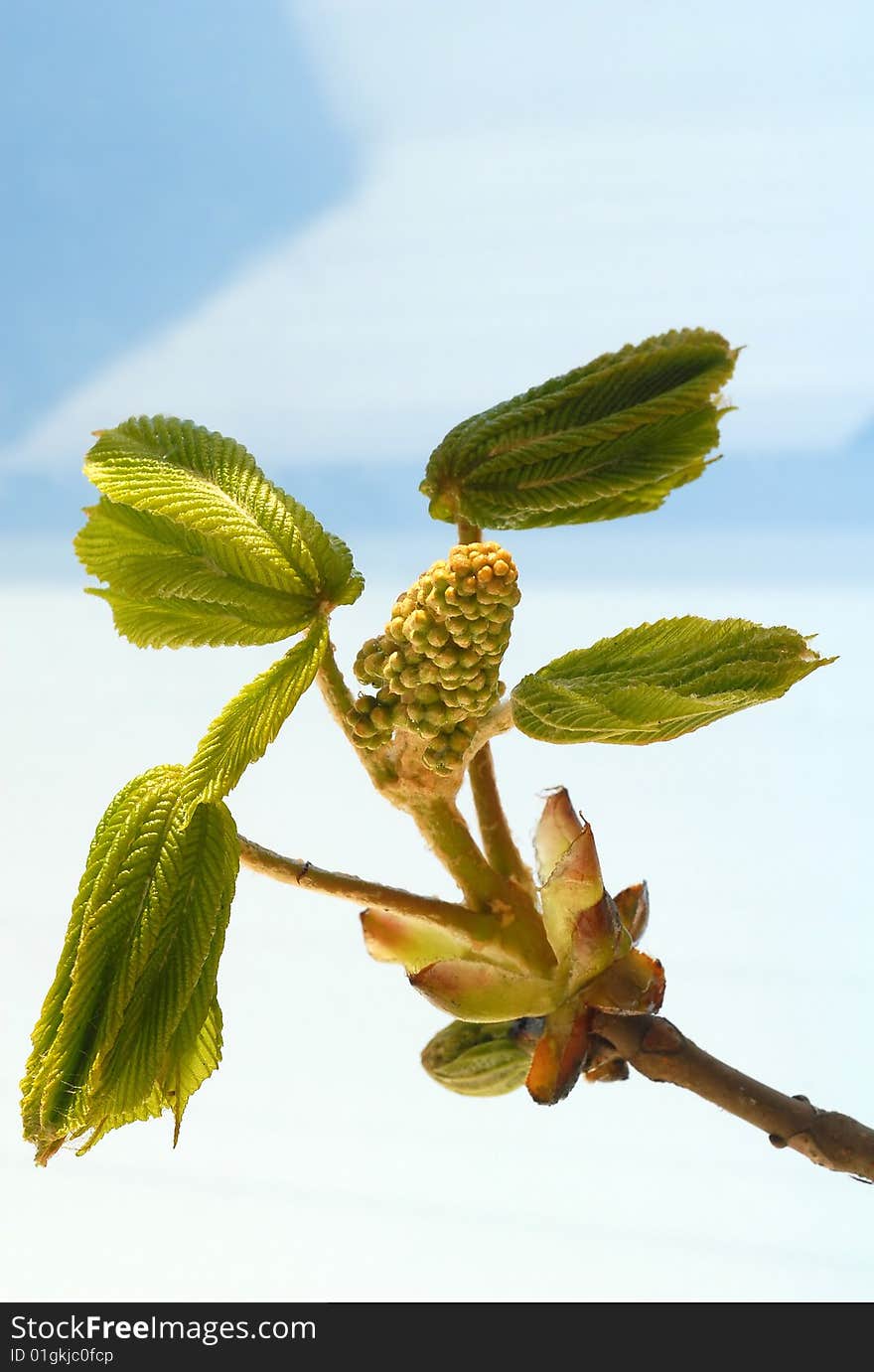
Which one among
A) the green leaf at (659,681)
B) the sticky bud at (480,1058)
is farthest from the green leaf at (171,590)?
the sticky bud at (480,1058)

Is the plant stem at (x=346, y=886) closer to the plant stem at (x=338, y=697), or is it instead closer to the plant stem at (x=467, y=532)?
the plant stem at (x=338, y=697)

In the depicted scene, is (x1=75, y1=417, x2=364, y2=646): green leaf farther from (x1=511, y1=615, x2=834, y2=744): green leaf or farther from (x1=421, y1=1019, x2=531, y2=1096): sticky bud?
(x1=421, y1=1019, x2=531, y2=1096): sticky bud

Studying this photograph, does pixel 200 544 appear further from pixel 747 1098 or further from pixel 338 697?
pixel 747 1098

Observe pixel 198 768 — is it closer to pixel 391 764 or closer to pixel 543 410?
pixel 391 764

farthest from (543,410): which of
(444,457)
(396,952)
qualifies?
(396,952)

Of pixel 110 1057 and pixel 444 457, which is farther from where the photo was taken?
pixel 444 457

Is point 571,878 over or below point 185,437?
below
